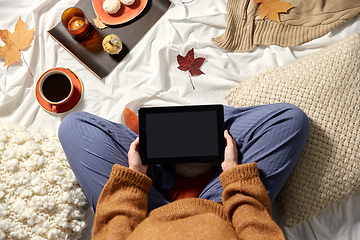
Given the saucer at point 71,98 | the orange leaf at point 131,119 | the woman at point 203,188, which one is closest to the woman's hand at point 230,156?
the woman at point 203,188

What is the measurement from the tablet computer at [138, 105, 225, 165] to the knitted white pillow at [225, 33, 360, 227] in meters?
0.25

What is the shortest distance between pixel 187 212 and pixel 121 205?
0.19 m

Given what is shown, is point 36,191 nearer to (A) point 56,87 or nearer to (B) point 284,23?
(A) point 56,87

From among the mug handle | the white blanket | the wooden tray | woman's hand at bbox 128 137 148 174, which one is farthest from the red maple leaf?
the mug handle

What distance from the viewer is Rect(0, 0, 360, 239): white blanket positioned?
1024 millimetres

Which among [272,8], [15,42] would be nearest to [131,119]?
[15,42]

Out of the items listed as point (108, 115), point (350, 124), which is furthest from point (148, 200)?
point (350, 124)

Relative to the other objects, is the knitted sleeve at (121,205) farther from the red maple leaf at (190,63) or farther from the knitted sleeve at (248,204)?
the red maple leaf at (190,63)

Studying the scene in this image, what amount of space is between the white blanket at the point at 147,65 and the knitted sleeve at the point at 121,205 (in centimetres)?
34

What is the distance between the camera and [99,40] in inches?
41.0

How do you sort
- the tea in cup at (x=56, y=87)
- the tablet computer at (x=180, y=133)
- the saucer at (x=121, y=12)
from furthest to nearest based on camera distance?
the saucer at (x=121, y=12), the tea in cup at (x=56, y=87), the tablet computer at (x=180, y=133)

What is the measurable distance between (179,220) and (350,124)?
0.64 m

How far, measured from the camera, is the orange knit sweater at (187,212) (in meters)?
0.62

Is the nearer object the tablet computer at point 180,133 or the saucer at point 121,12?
the tablet computer at point 180,133
